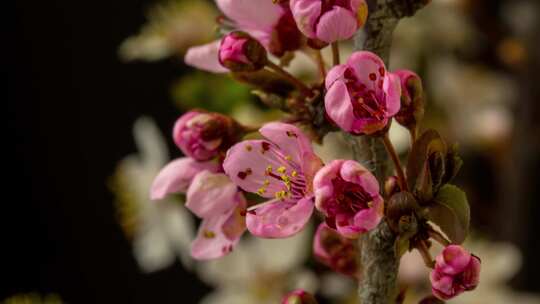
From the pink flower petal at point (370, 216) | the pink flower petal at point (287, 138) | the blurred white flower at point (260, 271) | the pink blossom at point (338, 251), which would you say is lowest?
the blurred white flower at point (260, 271)

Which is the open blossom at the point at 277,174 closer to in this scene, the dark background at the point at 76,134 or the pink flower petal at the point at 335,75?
the pink flower petal at the point at 335,75

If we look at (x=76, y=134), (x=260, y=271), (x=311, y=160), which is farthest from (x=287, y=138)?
(x=76, y=134)

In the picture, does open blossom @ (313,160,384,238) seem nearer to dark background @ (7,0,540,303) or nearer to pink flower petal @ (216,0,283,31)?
pink flower petal @ (216,0,283,31)

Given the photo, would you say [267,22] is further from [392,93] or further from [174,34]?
[174,34]

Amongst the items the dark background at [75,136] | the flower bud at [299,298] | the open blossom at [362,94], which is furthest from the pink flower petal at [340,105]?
the dark background at [75,136]

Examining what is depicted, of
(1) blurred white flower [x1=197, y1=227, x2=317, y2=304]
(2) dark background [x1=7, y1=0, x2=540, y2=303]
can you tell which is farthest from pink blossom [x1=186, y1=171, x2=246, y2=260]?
(2) dark background [x1=7, y1=0, x2=540, y2=303]

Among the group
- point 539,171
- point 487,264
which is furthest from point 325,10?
point 539,171
